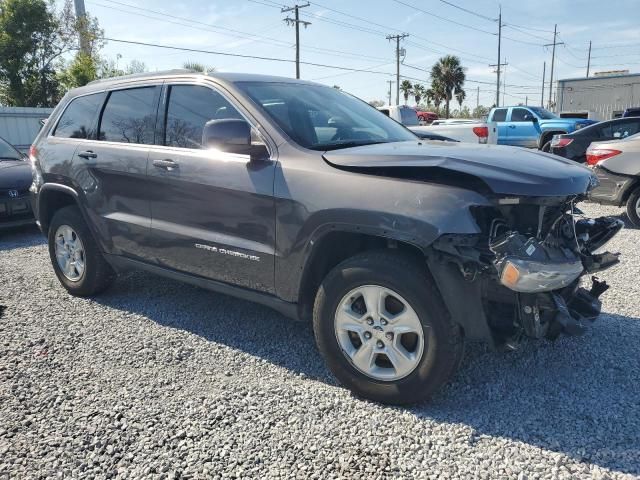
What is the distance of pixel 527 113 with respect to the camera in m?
18.3

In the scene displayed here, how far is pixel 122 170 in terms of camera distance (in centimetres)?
402

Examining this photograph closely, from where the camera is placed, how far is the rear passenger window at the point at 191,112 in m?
3.55

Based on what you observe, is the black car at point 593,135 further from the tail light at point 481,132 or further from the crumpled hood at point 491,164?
the crumpled hood at point 491,164

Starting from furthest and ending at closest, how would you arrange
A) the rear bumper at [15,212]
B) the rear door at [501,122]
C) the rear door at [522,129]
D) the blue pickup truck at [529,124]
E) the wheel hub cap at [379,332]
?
the rear door at [501,122] < the rear door at [522,129] < the blue pickup truck at [529,124] < the rear bumper at [15,212] < the wheel hub cap at [379,332]

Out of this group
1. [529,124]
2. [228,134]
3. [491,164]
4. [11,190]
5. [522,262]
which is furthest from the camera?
[529,124]

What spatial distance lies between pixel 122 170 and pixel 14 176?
15.1 feet

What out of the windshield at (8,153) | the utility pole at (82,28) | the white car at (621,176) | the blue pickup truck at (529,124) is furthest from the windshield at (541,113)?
the utility pole at (82,28)

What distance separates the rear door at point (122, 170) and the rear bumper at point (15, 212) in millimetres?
3637

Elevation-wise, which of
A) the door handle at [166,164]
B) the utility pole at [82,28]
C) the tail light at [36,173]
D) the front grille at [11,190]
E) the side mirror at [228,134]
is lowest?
the front grille at [11,190]

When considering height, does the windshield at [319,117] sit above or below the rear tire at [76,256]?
above

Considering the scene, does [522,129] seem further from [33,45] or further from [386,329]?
[33,45]

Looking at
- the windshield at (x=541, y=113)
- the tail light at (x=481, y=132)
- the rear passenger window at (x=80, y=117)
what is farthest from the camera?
the windshield at (x=541, y=113)

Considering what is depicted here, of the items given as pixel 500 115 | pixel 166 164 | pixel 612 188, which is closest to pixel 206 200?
pixel 166 164

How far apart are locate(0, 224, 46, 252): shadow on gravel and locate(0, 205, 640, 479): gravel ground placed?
345cm
